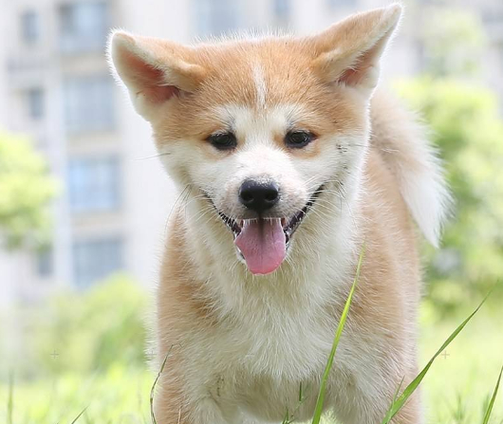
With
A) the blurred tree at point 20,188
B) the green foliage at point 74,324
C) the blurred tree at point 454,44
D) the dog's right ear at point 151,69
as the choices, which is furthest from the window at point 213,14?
the dog's right ear at point 151,69

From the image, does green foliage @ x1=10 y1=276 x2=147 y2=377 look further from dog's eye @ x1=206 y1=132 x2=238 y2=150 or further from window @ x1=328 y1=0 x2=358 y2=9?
window @ x1=328 y1=0 x2=358 y2=9

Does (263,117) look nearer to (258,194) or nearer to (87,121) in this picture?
(258,194)

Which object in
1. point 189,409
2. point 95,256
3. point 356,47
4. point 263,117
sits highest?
point 356,47

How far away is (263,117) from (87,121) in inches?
801

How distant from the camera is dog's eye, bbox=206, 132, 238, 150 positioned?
261cm

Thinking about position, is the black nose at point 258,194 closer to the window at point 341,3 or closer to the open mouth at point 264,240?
the open mouth at point 264,240

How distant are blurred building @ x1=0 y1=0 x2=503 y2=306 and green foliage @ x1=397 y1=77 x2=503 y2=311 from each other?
6533 millimetres

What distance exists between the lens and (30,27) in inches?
904

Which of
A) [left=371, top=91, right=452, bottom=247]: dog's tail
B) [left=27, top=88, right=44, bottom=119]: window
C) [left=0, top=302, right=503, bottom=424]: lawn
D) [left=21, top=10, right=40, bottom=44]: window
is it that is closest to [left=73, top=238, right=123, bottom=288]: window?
[left=27, top=88, right=44, bottom=119]: window

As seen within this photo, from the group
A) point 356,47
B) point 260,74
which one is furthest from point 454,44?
point 260,74

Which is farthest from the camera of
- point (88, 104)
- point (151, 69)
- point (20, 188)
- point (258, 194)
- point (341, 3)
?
point (88, 104)

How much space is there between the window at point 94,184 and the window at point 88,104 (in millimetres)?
829

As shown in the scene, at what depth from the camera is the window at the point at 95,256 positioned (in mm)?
22188

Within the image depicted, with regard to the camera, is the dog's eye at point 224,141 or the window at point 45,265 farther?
the window at point 45,265
